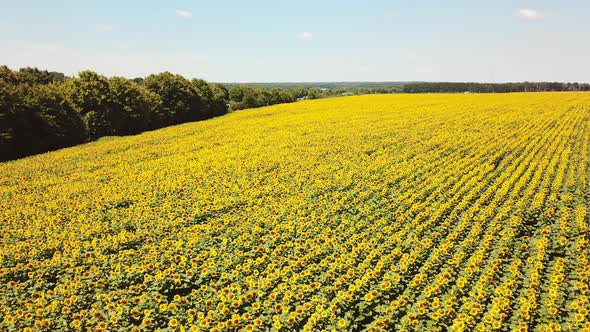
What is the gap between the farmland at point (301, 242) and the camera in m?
7.33

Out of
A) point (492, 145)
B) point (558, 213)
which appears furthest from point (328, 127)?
point (558, 213)

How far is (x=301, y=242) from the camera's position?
10.7m

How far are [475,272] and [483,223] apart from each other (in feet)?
12.0

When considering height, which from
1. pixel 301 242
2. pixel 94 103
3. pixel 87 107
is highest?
pixel 94 103

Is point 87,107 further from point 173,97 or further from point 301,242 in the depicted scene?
point 301,242

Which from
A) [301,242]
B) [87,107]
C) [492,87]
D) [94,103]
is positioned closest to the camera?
[301,242]

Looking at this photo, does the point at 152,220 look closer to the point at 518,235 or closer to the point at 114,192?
the point at 114,192

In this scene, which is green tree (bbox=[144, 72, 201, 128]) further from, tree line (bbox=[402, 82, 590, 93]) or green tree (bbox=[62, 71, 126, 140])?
tree line (bbox=[402, 82, 590, 93])

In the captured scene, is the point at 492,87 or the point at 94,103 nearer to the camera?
the point at 94,103

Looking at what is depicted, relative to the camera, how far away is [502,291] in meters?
7.87

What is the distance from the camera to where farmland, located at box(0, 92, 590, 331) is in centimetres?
733

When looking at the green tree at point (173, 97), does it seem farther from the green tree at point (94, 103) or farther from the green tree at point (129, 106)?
the green tree at point (94, 103)

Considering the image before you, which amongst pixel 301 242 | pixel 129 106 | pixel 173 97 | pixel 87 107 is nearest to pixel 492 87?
pixel 173 97

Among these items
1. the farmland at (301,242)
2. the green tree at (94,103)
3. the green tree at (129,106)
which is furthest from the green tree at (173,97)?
the farmland at (301,242)
